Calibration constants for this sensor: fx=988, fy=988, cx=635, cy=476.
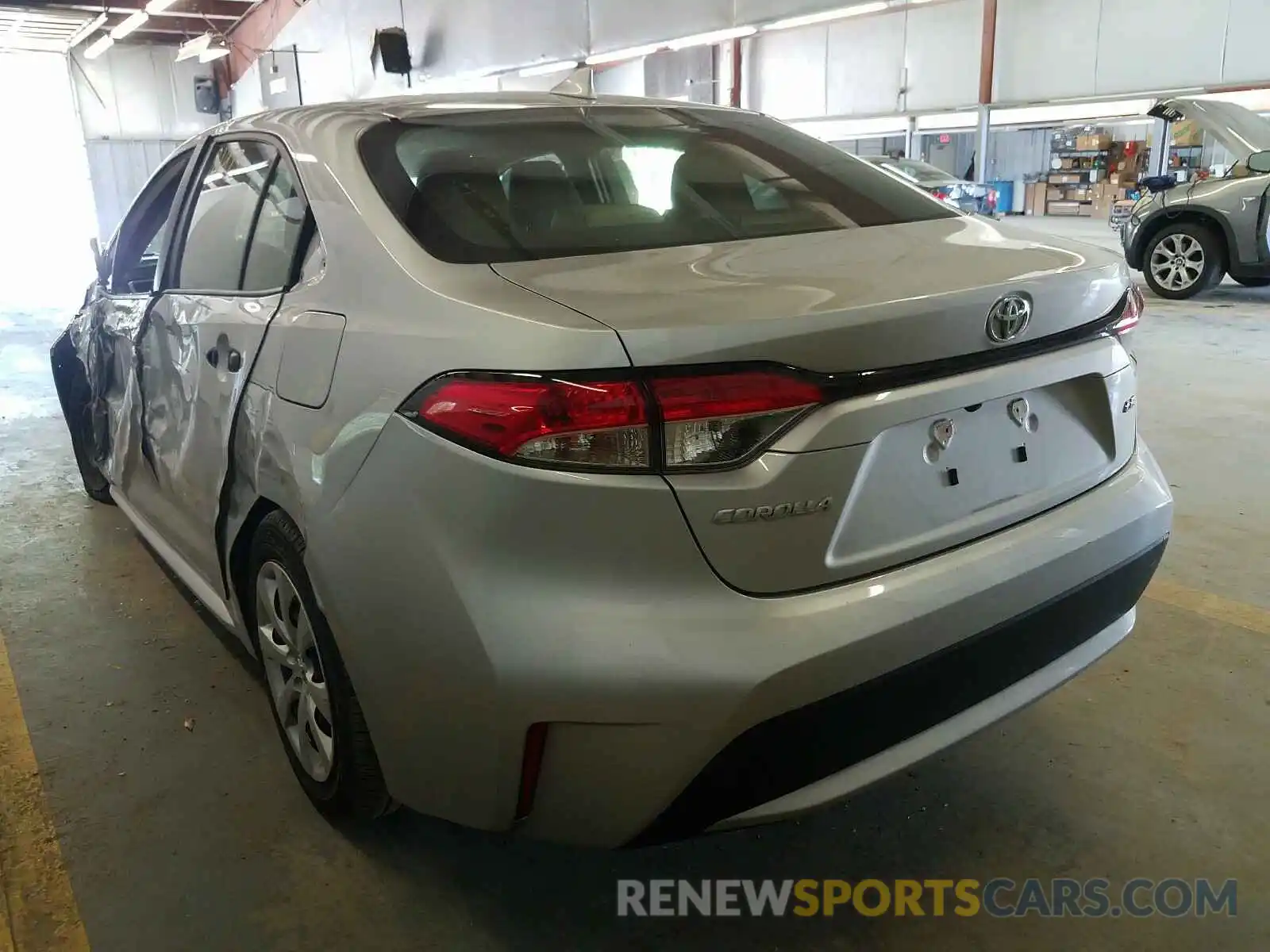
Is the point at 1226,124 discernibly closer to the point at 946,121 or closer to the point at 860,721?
the point at 860,721

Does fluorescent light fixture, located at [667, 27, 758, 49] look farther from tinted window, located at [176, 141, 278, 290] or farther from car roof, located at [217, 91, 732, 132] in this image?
tinted window, located at [176, 141, 278, 290]

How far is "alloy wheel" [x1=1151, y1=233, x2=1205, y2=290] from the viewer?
26.6ft

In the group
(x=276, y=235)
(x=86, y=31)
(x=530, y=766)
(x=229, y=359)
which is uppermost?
(x=86, y=31)

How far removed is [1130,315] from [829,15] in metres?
10.6

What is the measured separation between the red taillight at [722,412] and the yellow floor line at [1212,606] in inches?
70.2

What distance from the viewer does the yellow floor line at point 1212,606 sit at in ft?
8.69

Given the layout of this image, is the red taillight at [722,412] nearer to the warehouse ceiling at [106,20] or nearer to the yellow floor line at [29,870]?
the yellow floor line at [29,870]

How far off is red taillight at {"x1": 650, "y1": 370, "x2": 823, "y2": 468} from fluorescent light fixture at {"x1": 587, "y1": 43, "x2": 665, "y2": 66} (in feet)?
39.7

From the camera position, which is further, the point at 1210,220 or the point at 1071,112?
the point at 1071,112

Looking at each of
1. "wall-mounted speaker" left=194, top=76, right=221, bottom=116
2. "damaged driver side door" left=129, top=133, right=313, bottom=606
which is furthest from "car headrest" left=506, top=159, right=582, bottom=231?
"wall-mounted speaker" left=194, top=76, right=221, bottom=116

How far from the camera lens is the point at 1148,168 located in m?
17.3

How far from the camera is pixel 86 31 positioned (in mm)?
18750

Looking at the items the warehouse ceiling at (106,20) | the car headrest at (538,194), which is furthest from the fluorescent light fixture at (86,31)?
the car headrest at (538,194)

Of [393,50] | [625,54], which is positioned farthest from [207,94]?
[625,54]
